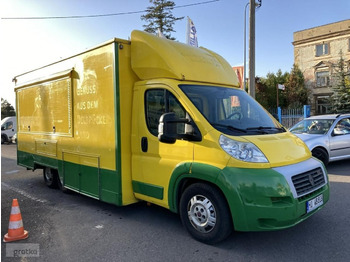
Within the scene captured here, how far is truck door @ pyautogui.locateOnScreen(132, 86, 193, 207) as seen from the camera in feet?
13.2

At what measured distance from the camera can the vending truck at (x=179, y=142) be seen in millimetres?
3428

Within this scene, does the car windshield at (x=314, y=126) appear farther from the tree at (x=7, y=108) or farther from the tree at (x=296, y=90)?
the tree at (x=7, y=108)

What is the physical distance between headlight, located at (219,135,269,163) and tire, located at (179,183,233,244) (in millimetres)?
519

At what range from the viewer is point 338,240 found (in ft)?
12.4

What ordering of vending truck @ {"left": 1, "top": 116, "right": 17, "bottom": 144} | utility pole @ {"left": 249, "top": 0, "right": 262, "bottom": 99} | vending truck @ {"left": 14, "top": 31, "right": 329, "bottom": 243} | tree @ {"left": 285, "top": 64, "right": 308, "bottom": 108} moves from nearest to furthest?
vending truck @ {"left": 14, "top": 31, "right": 329, "bottom": 243}, utility pole @ {"left": 249, "top": 0, "right": 262, "bottom": 99}, vending truck @ {"left": 1, "top": 116, "right": 17, "bottom": 144}, tree @ {"left": 285, "top": 64, "right": 308, "bottom": 108}

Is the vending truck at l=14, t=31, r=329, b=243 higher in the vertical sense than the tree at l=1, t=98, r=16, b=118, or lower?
lower

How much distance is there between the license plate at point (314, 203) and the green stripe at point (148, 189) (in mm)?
1915

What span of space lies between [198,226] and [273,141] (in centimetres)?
147

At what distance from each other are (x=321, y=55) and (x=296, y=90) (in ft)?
18.4

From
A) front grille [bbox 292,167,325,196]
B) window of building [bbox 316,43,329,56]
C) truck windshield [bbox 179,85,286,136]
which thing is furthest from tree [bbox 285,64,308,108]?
front grille [bbox 292,167,325,196]

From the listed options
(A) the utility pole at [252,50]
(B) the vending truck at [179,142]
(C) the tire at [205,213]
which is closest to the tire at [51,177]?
(B) the vending truck at [179,142]

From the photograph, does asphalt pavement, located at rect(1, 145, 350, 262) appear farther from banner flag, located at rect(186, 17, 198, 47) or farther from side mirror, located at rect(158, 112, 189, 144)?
banner flag, located at rect(186, 17, 198, 47)

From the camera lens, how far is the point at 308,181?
367 cm

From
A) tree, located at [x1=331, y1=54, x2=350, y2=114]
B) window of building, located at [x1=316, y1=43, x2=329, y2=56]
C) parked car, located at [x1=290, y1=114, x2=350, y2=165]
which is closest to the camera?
parked car, located at [x1=290, y1=114, x2=350, y2=165]
